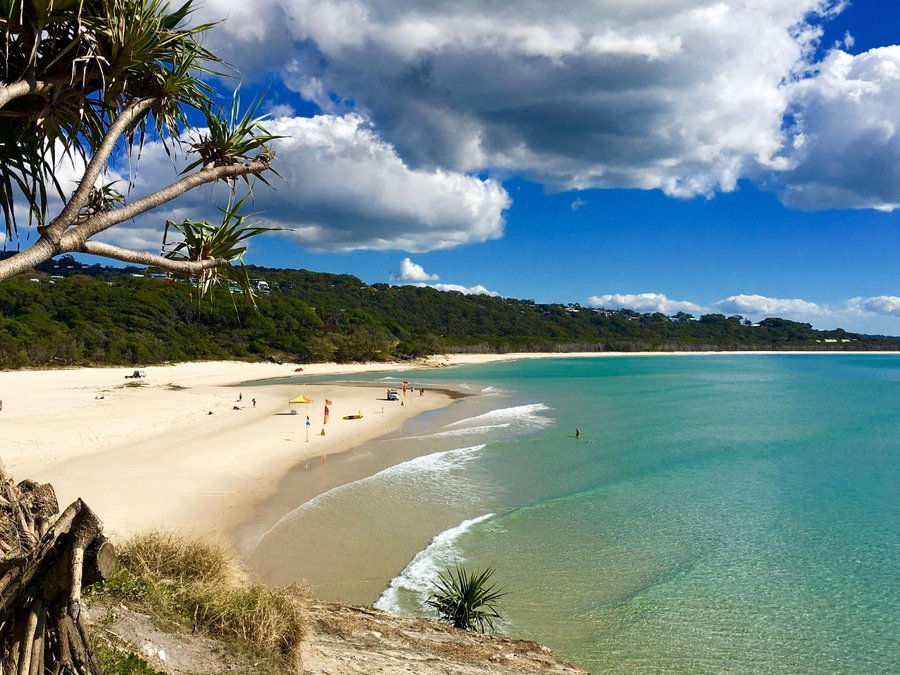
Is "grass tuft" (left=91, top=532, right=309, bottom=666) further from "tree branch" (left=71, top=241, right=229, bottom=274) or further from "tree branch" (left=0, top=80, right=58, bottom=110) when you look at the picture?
"tree branch" (left=0, top=80, right=58, bottom=110)

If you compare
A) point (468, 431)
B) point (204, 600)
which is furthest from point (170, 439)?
point (204, 600)

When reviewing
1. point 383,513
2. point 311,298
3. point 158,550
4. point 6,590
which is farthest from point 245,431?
point 311,298

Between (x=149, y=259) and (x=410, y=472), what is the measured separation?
18.7 meters

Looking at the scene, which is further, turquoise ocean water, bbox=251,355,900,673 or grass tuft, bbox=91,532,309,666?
turquoise ocean water, bbox=251,355,900,673

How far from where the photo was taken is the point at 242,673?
5160mm

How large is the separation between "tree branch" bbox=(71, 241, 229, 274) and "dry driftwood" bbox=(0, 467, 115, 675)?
1.46 meters

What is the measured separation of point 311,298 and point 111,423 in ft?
360

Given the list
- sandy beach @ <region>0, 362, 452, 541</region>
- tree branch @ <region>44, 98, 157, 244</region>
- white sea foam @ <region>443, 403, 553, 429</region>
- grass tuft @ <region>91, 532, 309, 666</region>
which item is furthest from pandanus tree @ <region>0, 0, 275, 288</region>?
white sea foam @ <region>443, 403, 553, 429</region>

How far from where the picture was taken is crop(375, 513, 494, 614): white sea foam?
1095cm

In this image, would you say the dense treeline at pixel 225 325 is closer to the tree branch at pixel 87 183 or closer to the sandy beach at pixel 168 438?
the tree branch at pixel 87 183

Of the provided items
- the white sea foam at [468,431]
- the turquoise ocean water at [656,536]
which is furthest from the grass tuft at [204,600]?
the white sea foam at [468,431]

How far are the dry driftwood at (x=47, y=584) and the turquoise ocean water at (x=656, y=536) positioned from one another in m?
8.04

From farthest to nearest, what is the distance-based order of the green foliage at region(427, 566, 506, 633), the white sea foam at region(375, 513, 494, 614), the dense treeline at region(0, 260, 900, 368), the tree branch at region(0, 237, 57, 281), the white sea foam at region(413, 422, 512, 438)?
the dense treeline at region(0, 260, 900, 368) → the white sea foam at region(413, 422, 512, 438) → the white sea foam at region(375, 513, 494, 614) → the green foliage at region(427, 566, 506, 633) → the tree branch at region(0, 237, 57, 281)

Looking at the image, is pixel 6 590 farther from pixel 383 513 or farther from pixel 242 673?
pixel 383 513
